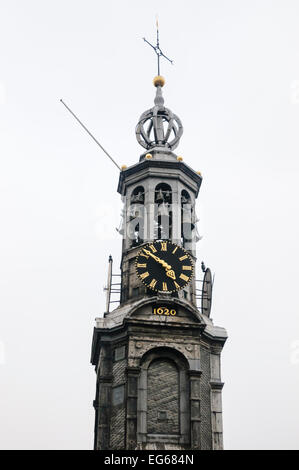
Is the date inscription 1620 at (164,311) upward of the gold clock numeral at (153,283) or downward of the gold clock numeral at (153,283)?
downward

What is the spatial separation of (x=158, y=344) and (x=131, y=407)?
4055mm

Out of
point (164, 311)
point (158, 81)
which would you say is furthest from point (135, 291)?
point (158, 81)

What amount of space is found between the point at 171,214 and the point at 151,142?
7228 millimetres

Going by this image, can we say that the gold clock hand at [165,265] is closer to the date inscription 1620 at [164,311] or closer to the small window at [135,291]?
the date inscription 1620 at [164,311]

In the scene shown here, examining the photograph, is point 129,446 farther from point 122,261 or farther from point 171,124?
point 171,124

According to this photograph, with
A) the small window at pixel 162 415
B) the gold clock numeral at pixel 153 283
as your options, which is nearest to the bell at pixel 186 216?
the gold clock numeral at pixel 153 283

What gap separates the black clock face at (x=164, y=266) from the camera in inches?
2162

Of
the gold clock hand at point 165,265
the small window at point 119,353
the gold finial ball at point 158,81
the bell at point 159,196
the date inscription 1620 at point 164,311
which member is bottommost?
the small window at point 119,353

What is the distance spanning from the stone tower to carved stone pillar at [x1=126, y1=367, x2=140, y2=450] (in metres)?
0.05

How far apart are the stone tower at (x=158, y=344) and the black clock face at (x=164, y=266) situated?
57 millimetres

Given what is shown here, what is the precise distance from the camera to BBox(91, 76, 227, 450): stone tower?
51281mm

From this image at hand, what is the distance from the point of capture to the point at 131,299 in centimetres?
5634

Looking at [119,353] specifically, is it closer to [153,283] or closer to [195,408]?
[153,283]

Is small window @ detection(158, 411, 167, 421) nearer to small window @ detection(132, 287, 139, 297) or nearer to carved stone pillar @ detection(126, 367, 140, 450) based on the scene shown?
carved stone pillar @ detection(126, 367, 140, 450)
